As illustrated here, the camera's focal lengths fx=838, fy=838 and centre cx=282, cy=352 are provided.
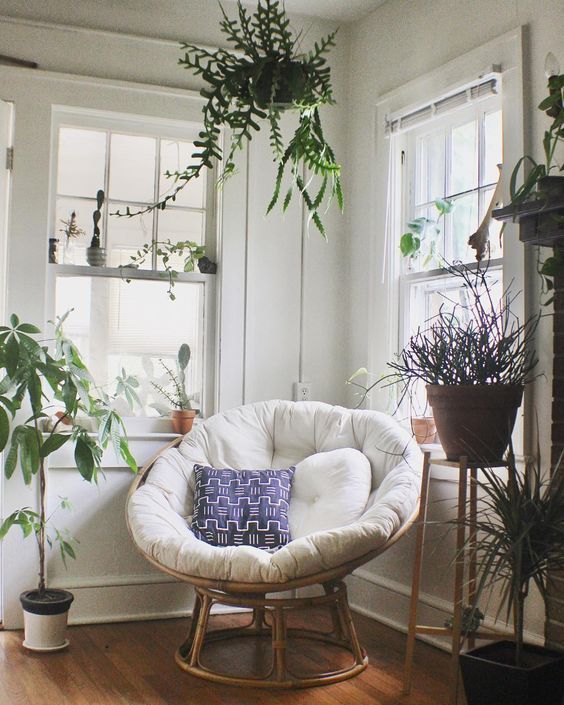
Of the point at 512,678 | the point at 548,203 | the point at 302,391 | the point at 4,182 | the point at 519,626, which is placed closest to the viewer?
the point at 512,678

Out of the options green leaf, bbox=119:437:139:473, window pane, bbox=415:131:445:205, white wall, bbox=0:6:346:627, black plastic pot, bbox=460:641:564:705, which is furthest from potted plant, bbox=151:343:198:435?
black plastic pot, bbox=460:641:564:705

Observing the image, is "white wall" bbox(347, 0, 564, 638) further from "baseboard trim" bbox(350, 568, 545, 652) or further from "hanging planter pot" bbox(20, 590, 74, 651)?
"hanging planter pot" bbox(20, 590, 74, 651)

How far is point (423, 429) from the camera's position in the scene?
3.56m

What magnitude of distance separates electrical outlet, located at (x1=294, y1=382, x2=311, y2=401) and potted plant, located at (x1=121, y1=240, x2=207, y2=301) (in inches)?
28.3

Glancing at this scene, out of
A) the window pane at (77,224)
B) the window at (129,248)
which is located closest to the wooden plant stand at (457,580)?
the window at (129,248)

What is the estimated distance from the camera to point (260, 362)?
410 cm

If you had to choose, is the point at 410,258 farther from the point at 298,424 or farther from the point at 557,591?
the point at 557,591

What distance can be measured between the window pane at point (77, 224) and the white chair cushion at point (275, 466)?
1011 millimetres

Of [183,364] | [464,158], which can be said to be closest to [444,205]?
[464,158]

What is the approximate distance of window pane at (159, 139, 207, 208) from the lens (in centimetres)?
404

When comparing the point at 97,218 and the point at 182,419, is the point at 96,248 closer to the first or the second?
the point at 97,218

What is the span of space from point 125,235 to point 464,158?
1.60 meters

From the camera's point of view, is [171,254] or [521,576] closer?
[521,576]

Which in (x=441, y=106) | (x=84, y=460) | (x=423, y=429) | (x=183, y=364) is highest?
(x=441, y=106)
